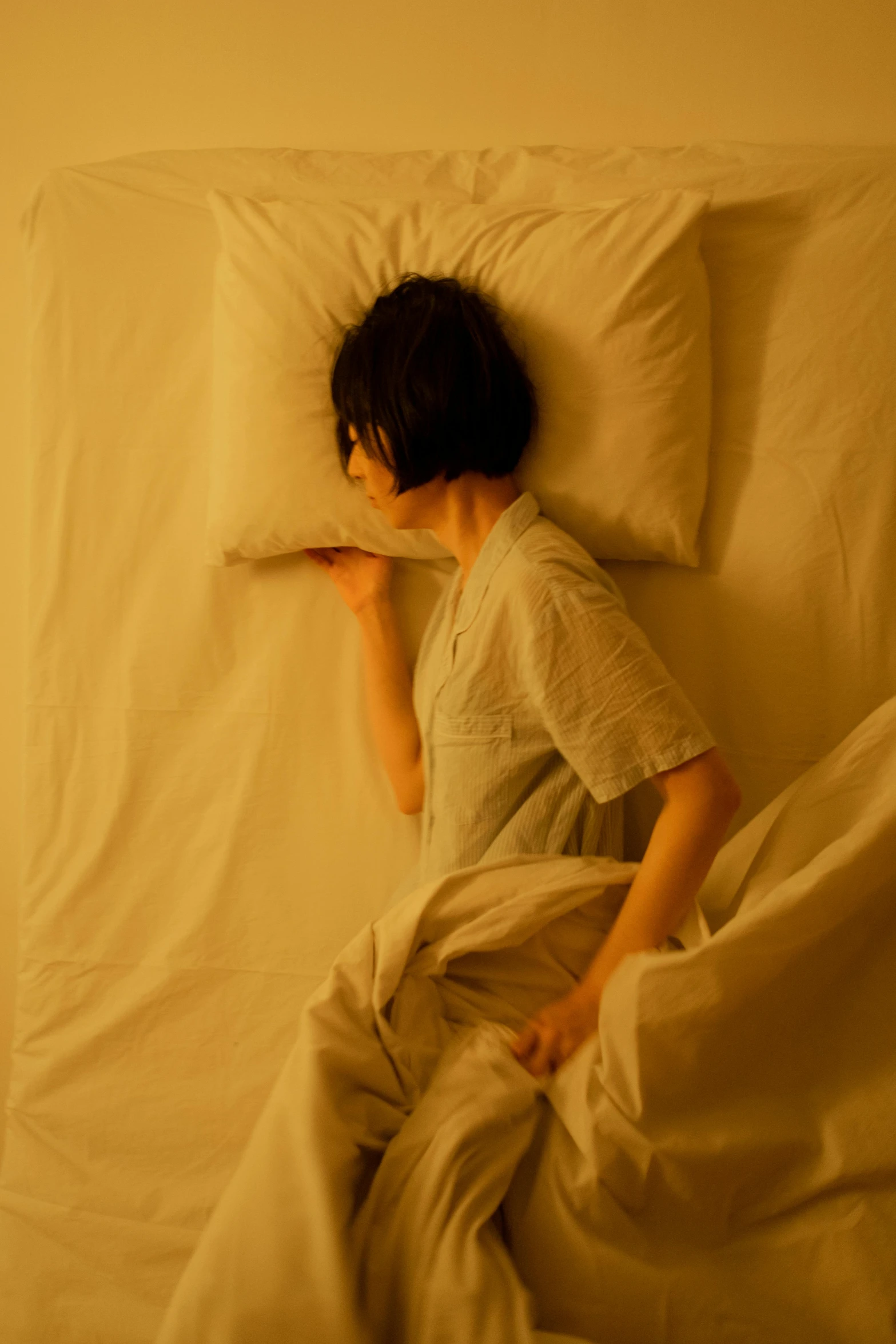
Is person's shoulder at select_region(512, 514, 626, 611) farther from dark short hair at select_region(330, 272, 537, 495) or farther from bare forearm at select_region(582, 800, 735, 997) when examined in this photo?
bare forearm at select_region(582, 800, 735, 997)

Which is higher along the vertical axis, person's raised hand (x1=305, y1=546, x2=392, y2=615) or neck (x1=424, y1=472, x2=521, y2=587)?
neck (x1=424, y1=472, x2=521, y2=587)

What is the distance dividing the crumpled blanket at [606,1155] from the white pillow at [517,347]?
1.27 feet

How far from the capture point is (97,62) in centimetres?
119

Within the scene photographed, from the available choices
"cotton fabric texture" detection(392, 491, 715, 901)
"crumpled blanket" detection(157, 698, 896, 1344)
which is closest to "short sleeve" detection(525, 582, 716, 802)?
"cotton fabric texture" detection(392, 491, 715, 901)

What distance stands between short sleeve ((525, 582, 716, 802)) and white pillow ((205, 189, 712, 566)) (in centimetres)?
20

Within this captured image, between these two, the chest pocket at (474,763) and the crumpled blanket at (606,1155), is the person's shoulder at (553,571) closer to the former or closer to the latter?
the chest pocket at (474,763)

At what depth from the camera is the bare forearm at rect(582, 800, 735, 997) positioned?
30.4 inches

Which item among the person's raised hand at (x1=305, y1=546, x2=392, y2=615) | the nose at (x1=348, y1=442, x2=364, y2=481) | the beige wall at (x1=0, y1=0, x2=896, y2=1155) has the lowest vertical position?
the person's raised hand at (x1=305, y1=546, x2=392, y2=615)

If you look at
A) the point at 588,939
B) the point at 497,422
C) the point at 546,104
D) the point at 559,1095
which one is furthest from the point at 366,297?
the point at 559,1095

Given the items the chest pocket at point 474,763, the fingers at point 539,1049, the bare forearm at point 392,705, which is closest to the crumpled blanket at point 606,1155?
the fingers at point 539,1049

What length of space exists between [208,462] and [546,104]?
59cm

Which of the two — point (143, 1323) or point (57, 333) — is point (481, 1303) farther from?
point (57, 333)

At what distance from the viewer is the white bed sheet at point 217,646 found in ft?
3.08

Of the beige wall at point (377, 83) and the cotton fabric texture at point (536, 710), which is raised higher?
the beige wall at point (377, 83)
